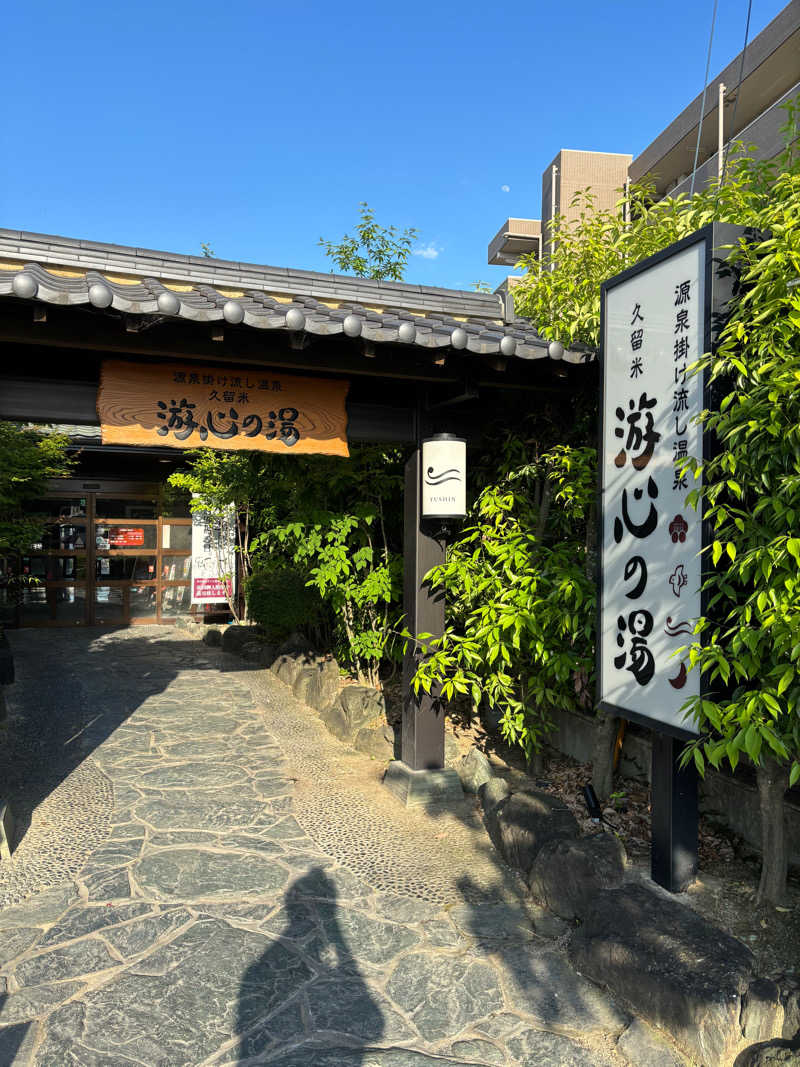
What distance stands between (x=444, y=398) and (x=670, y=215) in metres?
2.24

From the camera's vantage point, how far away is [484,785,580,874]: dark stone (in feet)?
15.9

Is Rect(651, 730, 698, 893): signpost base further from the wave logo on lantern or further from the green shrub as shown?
the green shrub

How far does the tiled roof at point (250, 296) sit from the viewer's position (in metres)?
4.14

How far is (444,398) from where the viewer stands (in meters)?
6.10

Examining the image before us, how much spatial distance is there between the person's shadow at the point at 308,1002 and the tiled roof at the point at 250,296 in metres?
3.79

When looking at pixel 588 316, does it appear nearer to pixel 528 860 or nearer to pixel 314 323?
pixel 314 323

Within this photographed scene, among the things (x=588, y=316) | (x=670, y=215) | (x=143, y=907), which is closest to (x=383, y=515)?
(x=588, y=316)

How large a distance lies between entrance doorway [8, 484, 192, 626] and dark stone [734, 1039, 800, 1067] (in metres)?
16.6

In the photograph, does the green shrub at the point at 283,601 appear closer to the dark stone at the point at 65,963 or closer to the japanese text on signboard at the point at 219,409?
the japanese text on signboard at the point at 219,409

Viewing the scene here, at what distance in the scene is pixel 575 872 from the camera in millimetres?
4297

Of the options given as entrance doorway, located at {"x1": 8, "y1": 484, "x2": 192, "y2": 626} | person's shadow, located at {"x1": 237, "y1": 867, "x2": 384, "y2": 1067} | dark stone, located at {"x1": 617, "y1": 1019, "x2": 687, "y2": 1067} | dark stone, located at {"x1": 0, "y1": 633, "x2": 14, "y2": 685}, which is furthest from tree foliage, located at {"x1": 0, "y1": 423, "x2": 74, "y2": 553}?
dark stone, located at {"x1": 617, "y1": 1019, "x2": 687, "y2": 1067}

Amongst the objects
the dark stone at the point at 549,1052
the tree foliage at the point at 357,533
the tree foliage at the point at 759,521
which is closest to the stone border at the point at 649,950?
the dark stone at the point at 549,1052

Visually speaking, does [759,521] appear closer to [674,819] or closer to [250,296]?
[674,819]

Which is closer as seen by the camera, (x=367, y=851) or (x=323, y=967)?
(x=323, y=967)
